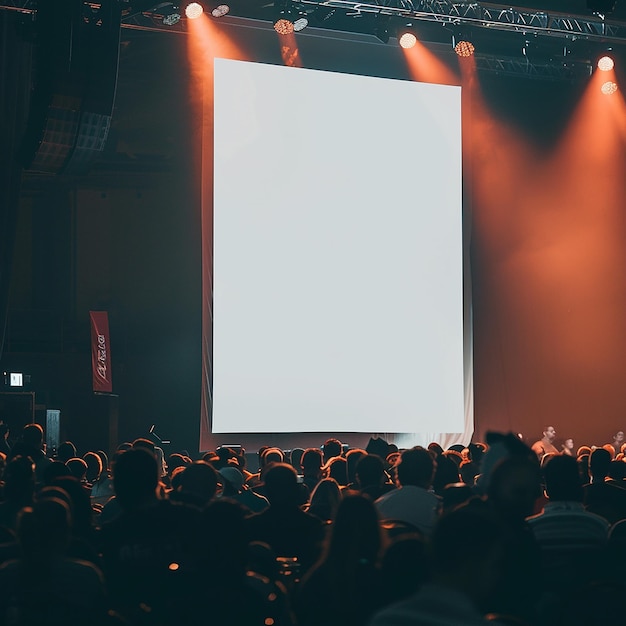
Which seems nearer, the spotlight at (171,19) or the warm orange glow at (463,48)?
the spotlight at (171,19)

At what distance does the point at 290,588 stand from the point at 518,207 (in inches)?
553

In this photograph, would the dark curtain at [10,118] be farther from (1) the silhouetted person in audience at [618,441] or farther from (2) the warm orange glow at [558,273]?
(1) the silhouetted person in audience at [618,441]

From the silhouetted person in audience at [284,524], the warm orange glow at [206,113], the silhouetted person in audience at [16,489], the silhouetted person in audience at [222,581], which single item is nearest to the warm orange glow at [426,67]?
the warm orange glow at [206,113]

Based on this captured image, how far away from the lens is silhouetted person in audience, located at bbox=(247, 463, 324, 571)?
4656mm

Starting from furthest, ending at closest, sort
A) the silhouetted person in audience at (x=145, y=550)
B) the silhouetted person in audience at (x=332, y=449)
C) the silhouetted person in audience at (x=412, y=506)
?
the silhouetted person in audience at (x=332, y=449), the silhouetted person in audience at (x=412, y=506), the silhouetted person in audience at (x=145, y=550)

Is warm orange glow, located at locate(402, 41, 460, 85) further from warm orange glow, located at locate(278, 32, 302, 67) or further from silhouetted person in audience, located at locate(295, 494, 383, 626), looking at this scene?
silhouetted person in audience, located at locate(295, 494, 383, 626)

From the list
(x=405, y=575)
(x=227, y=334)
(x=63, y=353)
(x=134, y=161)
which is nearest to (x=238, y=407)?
(x=227, y=334)

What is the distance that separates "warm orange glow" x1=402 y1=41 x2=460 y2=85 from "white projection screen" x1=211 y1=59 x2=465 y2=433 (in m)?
0.33

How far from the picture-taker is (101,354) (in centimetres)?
1468

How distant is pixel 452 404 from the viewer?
15.5 meters

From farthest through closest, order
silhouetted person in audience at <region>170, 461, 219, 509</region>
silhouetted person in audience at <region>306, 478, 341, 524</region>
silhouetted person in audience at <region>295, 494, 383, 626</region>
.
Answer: silhouetted person in audience at <region>306, 478, 341, 524</region>, silhouetted person in audience at <region>170, 461, 219, 509</region>, silhouetted person in audience at <region>295, 494, 383, 626</region>

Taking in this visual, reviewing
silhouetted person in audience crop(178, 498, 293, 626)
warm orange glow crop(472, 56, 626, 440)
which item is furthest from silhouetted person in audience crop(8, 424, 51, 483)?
warm orange glow crop(472, 56, 626, 440)

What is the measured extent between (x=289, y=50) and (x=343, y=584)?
1290cm

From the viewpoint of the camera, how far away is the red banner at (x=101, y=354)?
14.4 metres
